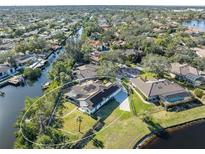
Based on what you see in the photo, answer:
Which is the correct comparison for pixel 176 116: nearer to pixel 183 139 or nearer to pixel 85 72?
pixel 183 139

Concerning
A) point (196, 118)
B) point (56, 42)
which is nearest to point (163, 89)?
point (196, 118)

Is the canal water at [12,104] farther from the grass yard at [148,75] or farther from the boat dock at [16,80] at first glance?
the grass yard at [148,75]

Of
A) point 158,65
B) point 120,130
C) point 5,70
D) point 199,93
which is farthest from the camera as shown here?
point 5,70

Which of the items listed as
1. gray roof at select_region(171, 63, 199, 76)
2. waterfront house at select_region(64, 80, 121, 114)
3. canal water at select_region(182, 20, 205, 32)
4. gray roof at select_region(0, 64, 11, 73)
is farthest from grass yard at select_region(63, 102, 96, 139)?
canal water at select_region(182, 20, 205, 32)

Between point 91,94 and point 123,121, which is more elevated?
point 91,94

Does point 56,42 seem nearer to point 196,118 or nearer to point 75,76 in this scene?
point 75,76

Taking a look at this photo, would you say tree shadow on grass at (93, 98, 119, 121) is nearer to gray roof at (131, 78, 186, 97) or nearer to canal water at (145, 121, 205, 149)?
gray roof at (131, 78, 186, 97)

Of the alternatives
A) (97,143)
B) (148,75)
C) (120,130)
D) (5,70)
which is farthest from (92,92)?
(5,70)
